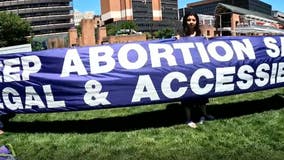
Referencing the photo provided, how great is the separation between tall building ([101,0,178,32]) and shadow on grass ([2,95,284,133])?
435 ft

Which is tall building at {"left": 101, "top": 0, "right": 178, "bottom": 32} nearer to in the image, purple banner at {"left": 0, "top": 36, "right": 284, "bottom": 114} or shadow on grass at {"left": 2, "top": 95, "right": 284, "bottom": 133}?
shadow on grass at {"left": 2, "top": 95, "right": 284, "bottom": 133}

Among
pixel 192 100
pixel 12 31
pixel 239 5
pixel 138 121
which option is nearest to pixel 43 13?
pixel 12 31

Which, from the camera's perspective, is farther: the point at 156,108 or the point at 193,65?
the point at 156,108

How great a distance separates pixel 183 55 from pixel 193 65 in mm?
222

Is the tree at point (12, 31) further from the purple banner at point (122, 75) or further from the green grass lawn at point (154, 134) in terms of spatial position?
the purple banner at point (122, 75)

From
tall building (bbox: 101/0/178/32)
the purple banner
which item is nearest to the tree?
tall building (bbox: 101/0/178/32)

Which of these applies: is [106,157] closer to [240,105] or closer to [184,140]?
[184,140]

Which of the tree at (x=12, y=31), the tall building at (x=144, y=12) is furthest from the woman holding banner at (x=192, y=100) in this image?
the tall building at (x=144, y=12)

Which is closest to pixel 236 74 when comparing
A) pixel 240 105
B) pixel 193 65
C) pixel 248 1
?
pixel 193 65

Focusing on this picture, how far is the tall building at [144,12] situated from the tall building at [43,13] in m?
21.1

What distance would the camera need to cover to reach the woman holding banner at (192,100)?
25.6 feet

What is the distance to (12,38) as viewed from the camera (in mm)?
82750

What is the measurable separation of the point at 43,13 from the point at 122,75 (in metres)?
132

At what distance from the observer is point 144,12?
525 ft
